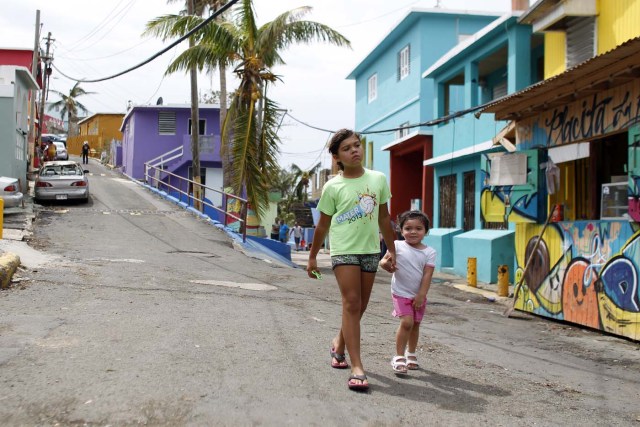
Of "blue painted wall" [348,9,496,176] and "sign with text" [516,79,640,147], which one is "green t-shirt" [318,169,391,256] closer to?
"sign with text" [516,79,640,147]

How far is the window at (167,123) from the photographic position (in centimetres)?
4025

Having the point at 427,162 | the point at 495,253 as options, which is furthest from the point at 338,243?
the point at 427,162

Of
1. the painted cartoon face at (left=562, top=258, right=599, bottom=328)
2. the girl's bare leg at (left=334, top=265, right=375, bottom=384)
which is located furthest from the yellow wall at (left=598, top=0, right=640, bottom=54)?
the girl's bare leg at (left=334, top=265, right=375, bottom=384)

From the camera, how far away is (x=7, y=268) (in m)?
8.59

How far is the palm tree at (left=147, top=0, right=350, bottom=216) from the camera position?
59.7 feet

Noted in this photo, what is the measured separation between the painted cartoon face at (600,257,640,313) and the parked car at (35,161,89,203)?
60.0ft

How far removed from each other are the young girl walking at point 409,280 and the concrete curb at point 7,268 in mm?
5428

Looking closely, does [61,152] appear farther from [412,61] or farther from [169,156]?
[412,61]

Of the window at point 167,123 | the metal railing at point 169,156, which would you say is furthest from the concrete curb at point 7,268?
the window at point 167,123

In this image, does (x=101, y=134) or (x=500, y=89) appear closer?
(x=500, y=89)

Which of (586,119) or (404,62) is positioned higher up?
(404,62)

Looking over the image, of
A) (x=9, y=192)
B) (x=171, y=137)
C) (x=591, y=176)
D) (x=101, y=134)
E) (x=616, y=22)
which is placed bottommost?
(x=9, y=192)

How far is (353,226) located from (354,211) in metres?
0.10

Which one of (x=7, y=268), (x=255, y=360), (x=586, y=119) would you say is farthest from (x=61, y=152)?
(x=255, y=360)
